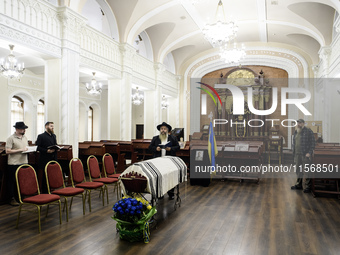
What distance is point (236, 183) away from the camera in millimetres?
7621

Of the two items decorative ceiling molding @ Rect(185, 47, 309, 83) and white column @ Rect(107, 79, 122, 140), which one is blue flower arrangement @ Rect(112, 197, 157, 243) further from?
decorative ceiling molding @ Rect(185, 47, 309, 83)

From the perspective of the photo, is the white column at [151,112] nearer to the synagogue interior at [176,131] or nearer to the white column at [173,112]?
the synagogue interior at [176,131]

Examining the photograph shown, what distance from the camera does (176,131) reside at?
14.4 metres

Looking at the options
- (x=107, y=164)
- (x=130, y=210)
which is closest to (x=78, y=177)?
(x=107, y=164)

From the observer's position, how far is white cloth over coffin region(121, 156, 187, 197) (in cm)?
387

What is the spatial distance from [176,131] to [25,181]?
1069 cm

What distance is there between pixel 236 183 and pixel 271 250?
4333 mm

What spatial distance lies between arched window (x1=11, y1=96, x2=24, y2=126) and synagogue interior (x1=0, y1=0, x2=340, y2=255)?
0.31 feet

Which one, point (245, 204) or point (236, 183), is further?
point (236, 183)

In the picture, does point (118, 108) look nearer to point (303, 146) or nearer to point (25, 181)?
point (303, 146)

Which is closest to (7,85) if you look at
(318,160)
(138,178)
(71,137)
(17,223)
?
(71,137)

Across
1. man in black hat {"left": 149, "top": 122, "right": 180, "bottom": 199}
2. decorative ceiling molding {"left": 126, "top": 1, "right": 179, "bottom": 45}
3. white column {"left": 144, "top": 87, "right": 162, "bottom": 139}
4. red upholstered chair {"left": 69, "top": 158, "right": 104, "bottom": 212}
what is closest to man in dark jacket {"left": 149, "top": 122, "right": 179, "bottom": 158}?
man in black hat {"left": 149, "top": 122, "right": 180, "bottom": 199}

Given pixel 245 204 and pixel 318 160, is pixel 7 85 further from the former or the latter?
pixel 318 160

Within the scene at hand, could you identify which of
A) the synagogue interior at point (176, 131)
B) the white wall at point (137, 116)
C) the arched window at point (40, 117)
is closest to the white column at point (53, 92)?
the synagogue interior at point (176, 131)
